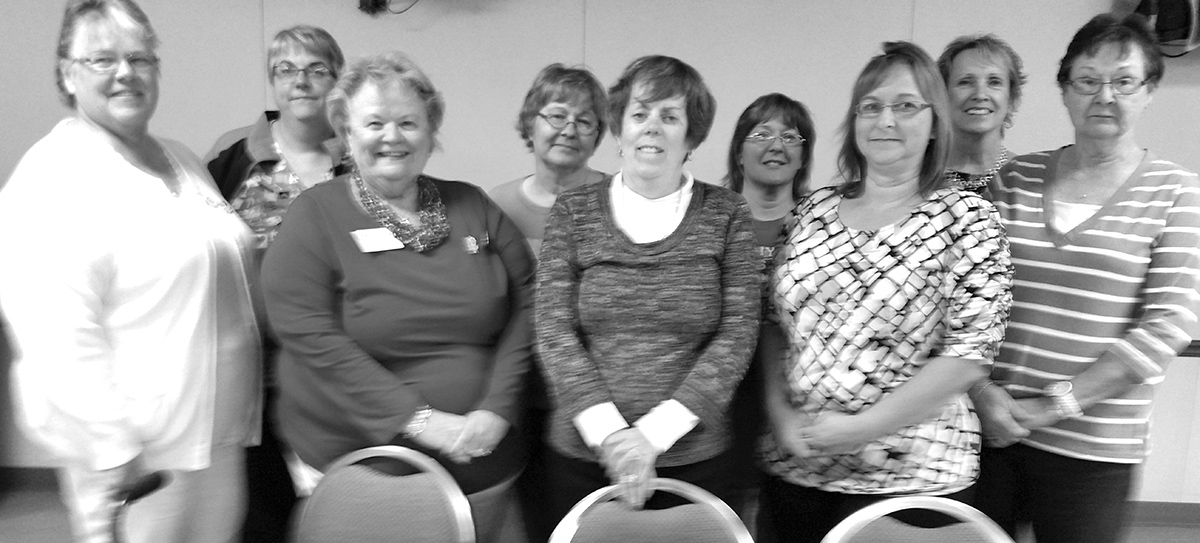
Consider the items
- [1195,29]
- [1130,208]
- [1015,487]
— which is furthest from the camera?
[1195,29]

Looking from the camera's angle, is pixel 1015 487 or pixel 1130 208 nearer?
pixel 1130 208

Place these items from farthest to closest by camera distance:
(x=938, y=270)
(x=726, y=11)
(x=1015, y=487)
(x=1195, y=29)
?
(x=726, y=11) < (x=1195, y=29) < (x=1015, y=487) < (x=938, y=270)

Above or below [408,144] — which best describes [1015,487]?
below

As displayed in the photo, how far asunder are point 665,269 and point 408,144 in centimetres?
61

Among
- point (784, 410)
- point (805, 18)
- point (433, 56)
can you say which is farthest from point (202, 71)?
point (784, 410)

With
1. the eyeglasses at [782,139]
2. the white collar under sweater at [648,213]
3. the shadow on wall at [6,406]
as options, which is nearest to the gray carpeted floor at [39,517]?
the shadow on wall at [6,406]

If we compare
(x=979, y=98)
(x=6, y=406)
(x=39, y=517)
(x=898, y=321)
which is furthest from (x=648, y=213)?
(x=6, y=406)

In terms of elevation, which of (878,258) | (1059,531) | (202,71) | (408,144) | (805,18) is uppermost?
(805,18)

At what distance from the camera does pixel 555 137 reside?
2104 millimetres

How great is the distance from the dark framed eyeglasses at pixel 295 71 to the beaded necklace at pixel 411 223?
47 cm

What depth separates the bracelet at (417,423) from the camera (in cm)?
158

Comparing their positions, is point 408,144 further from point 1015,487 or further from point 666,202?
point 1015,487

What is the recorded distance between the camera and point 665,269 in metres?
1.56

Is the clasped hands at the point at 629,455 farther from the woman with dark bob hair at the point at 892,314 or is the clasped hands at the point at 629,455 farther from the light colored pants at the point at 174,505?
the light colored pants at the point at 174,505
